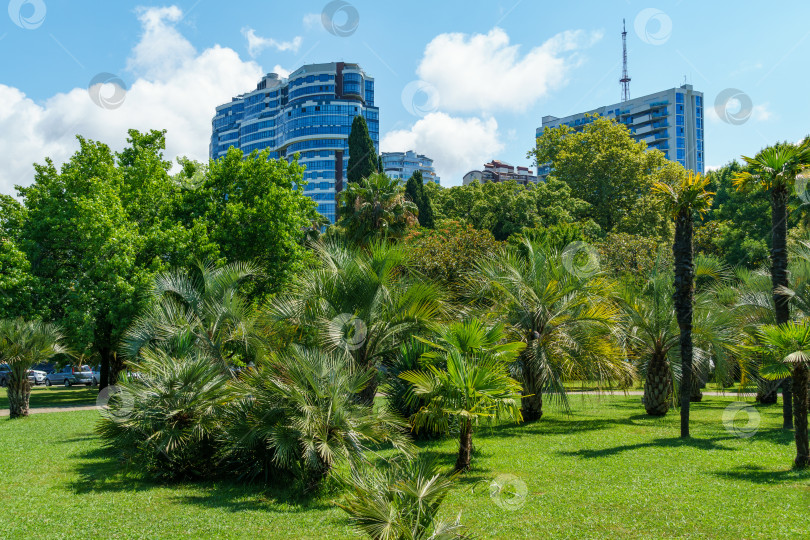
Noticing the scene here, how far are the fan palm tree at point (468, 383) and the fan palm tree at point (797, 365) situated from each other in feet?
13.0

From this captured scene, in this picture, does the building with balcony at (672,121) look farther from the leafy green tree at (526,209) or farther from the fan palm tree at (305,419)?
the fan palm tree at (305,419)

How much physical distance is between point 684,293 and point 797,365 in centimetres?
367

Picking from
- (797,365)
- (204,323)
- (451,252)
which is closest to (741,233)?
(451,252)

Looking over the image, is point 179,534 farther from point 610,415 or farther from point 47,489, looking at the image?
point 610,415

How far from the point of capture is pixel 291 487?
9227 mm

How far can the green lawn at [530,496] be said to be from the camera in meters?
7.13

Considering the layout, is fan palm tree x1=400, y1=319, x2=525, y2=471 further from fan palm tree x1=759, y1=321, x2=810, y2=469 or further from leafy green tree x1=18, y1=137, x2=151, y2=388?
leafy green tree x1=18, y1=137, x2=151, y2=388

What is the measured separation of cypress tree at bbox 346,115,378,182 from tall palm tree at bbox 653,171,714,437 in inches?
1411

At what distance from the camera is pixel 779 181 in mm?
12500

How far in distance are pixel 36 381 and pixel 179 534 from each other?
39.3 metres

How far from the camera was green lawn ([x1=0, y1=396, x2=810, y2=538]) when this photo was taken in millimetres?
7129

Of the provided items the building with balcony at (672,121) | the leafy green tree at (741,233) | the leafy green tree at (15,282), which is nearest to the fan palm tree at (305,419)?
the leafy green tree at (15,282)

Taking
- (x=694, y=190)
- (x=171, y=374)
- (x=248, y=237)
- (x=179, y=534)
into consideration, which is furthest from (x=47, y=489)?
(x=248, y=237)

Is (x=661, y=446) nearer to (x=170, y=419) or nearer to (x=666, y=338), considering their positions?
(x=666, y=338)
